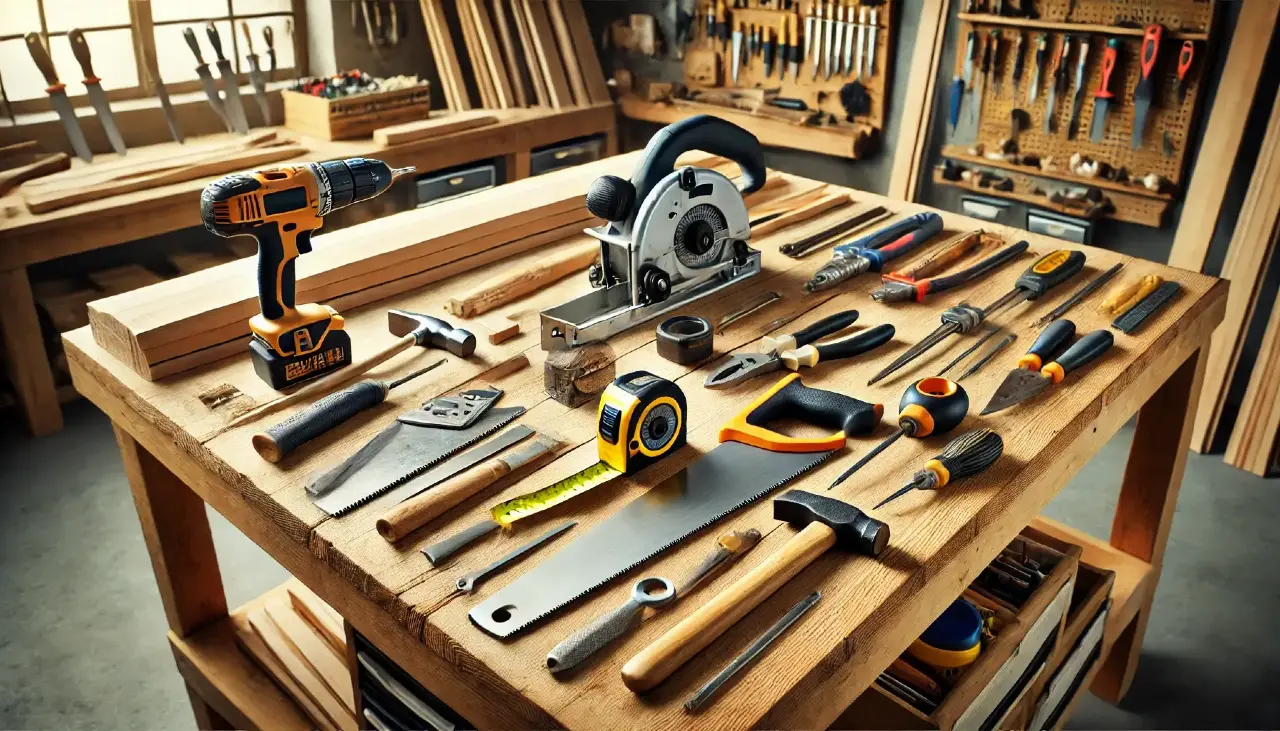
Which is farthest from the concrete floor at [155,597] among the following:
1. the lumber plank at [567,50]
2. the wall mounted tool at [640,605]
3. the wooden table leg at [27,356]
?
the lumber plank at [567,50]

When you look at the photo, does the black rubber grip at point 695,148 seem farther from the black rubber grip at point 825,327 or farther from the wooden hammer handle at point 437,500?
the wooden hammer handle at point 437,500

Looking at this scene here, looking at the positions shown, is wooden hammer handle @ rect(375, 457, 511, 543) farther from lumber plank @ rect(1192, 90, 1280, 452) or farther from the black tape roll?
lumber plank @ rect(1192, 90, 1280, 452)

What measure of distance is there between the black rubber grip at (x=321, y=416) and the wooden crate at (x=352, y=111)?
8.66ft

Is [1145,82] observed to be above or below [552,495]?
above

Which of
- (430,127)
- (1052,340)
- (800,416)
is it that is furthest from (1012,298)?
(430,127)

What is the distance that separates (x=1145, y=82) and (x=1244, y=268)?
2.21 ft

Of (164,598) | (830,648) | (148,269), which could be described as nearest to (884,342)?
(830,648)

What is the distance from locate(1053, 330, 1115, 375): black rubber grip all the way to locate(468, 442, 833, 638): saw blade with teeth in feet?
1.66

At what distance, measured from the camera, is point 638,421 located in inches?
53.6

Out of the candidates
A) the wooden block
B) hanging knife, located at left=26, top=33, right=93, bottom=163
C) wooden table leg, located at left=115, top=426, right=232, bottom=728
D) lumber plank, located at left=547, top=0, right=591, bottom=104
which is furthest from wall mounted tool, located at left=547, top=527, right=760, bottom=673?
lumber plank, located at left=547, top=0, right=591, bottom=104

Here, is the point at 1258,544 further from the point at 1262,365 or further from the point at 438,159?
the point at 438,159

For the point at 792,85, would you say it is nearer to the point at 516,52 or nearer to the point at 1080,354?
the point at 516,52

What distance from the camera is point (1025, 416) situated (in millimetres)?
1530

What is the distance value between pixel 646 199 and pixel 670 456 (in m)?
0.57
